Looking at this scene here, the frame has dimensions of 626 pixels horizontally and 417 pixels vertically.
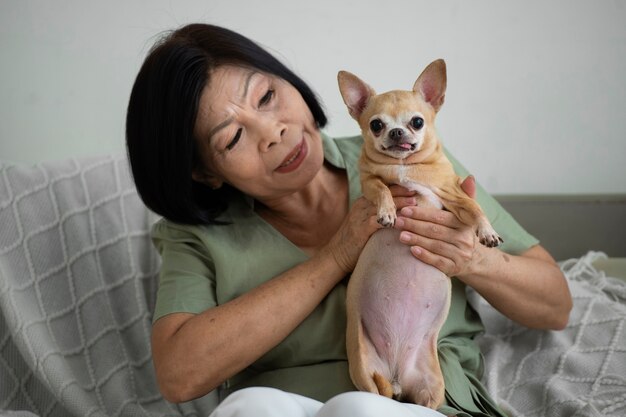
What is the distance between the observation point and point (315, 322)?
4.58ft

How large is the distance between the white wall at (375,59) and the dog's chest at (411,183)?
889 millimetres

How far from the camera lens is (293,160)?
137cm

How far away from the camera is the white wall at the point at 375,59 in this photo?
2.13m

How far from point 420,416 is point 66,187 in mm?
1213

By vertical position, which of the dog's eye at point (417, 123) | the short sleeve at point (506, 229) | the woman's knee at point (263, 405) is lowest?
the woman's knee at point (263, 405)

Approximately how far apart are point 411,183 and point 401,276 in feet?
0.59

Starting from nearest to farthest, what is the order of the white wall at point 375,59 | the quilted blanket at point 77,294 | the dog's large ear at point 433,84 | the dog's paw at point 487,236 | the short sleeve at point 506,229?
the dog's paw at point 487,236 → the dog's large ear at point 433,84 → the short sleeve at point 506,229 → the quilted blanket at point 77,294 → the white wall at point 375,59

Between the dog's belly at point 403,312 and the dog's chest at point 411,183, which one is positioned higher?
the dog's chest at point 411,183

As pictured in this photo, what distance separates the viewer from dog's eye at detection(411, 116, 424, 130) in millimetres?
1240

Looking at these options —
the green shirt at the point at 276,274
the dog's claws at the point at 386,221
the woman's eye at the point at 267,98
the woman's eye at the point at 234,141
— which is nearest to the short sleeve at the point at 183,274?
the green shirt at the point at 276,274

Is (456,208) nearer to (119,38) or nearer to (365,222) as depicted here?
(365,222)

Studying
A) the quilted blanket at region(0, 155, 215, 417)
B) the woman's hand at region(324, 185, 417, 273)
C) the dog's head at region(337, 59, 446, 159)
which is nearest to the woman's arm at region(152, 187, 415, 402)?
the woman's hand at region(324, 185, 417, 273)

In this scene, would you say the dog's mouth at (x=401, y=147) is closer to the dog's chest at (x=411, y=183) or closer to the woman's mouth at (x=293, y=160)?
the dog's chest at (x=411, y=183)

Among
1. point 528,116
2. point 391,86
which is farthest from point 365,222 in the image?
point 528,116
